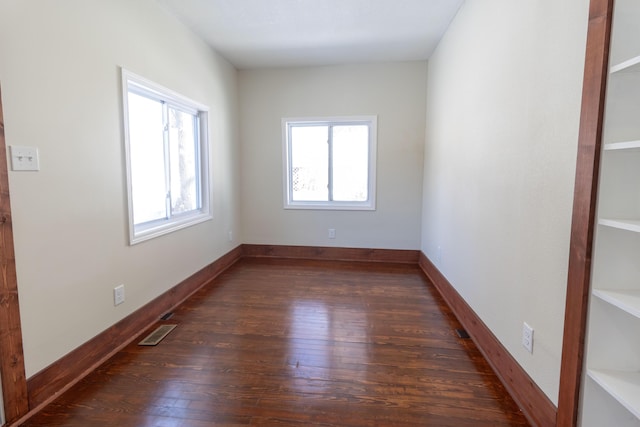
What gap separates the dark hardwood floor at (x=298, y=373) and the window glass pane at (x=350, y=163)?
181 centimetres

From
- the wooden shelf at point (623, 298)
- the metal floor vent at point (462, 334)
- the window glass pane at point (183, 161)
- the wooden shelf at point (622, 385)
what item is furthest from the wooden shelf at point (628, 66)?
the window glass pane at point (183, 161)

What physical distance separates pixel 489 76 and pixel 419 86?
2.12 metres

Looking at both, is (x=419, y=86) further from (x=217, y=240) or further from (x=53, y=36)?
(x=53, y=36)

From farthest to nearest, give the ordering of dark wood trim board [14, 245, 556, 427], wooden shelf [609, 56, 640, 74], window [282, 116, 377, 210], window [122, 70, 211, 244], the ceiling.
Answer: window [282, 116, 377, 210] → the ceiling → window [122, 70, 211, 244] → dark wood trim board [14, 245, 556, 427] → wooden shelf [609, 56, 640, 74]

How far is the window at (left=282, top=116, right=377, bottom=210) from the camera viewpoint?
4.43 metres

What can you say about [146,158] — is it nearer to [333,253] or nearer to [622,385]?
[333,253]

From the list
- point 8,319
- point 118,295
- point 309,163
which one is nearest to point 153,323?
point 118,295

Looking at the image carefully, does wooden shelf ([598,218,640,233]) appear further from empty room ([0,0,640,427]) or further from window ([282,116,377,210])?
window ([282,116,377,210])

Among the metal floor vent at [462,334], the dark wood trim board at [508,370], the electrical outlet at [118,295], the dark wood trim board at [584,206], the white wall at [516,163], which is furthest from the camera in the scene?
the metal floor vent at [462,334]

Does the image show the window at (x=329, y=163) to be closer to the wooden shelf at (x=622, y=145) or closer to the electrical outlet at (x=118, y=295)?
the electrical outlet at (x=118, y=295)

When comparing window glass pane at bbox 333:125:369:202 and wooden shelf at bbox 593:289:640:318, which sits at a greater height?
window glass pane at bbox 333:125:369:202

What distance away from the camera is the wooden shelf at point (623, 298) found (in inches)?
41.7

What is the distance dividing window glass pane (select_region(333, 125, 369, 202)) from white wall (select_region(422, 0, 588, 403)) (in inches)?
61.3

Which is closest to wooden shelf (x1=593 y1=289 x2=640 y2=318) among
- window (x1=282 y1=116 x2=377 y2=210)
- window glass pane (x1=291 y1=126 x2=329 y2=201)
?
window (x1=282 y1=116 x2=377 y2=210)
